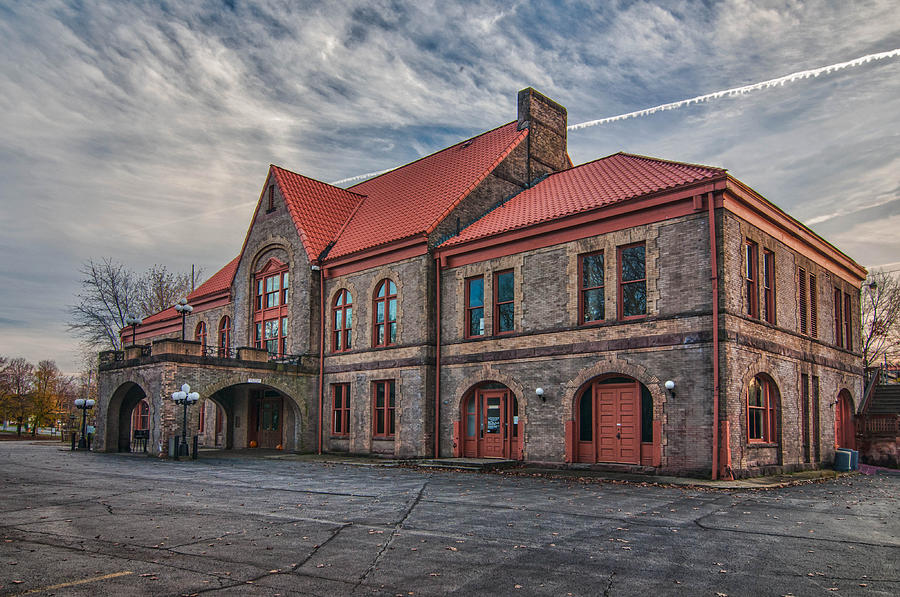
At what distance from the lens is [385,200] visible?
32.3 m

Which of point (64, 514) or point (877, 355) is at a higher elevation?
point (877, 355)

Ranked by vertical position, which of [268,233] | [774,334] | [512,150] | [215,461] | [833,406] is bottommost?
[215,461]

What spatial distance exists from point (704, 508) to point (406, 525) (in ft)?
18.6

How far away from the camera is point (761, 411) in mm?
19750

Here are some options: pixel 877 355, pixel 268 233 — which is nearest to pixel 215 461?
pixel 268 233

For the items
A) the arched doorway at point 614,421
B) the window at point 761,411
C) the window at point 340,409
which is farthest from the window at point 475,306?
the window at point 761,411

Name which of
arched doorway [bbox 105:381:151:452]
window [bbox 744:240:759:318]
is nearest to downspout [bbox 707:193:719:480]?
window [bbox 744:240:759:318]

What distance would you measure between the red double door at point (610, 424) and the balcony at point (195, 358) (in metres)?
13.1

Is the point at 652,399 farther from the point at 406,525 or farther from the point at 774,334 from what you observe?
the point at 406,525

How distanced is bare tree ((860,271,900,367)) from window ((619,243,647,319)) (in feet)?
106

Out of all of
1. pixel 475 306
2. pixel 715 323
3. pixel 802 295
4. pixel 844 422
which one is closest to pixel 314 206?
pixel 475 306

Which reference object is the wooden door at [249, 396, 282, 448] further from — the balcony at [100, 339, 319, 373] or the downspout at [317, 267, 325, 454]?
the downspout at [317, 267, 325, 454]

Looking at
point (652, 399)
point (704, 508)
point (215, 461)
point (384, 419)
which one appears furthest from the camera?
point (384, 419)

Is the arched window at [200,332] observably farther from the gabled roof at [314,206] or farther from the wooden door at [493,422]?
the wooden door at [493,422]
